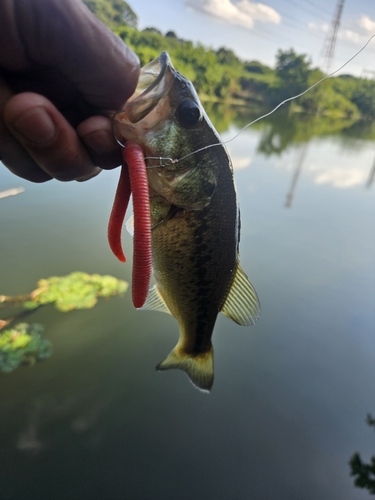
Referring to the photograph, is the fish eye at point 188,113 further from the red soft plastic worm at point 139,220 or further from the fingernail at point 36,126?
the fingernail at point 36,126

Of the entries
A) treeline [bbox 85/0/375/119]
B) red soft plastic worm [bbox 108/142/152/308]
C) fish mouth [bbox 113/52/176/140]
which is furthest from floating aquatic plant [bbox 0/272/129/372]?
treeline [bbox 85/0/375/119]

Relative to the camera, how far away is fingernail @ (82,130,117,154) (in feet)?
3.80

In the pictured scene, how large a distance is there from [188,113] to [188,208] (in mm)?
361

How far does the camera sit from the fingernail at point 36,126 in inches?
41.0

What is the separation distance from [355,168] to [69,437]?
1315cm

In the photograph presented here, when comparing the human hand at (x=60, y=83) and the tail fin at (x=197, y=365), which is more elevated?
the human hand at (x=60, y=83)

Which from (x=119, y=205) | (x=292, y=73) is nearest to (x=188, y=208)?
(x=119, y=205)

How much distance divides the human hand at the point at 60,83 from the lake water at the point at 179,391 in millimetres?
2472

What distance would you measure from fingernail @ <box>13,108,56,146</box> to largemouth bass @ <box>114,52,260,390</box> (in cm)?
23

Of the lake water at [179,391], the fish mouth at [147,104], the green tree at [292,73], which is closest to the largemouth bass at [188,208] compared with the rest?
the fish mouth at [147,104]

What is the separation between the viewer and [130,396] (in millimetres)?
3162

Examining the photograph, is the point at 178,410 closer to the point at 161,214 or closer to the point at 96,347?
the point at 96,347

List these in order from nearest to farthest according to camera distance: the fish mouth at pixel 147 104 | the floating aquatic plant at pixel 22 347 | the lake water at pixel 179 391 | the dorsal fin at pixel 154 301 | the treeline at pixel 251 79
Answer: the fish mouth at pixel 147 104 < the dorsal fin at pixel 154 301 < the lake water at pixel 179 391 < the floating aquatic plant at pixel 22 347 < the treeline at pixel 251 79

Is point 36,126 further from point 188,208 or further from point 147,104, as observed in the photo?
point 188,208
